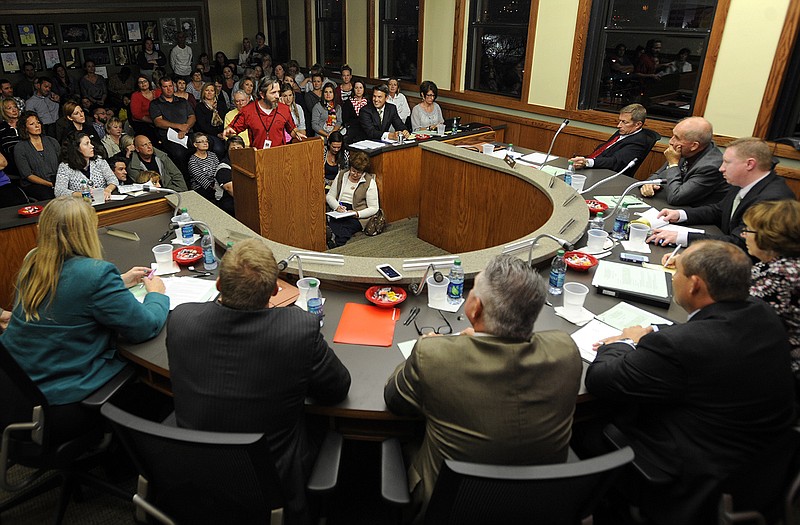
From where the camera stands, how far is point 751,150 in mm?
3146

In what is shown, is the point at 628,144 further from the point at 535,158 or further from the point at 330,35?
the point at 330,35

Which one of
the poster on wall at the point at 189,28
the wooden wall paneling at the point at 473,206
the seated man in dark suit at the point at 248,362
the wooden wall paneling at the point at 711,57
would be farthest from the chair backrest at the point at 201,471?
the poster on wall at the point at 189,28

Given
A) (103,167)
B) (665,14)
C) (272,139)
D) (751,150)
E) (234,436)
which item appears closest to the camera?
(234,436)

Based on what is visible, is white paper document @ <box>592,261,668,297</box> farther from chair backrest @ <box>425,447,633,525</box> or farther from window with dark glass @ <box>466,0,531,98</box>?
window with dark glass @ <box>466,0,531,98</box>

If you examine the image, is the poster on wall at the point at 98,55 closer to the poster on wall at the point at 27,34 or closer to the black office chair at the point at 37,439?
the poster on wall at the point at 27,34

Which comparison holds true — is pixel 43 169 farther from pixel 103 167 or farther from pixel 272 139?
pixel 272 139

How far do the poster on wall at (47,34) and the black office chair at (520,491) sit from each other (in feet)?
36.7

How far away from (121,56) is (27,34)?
1.56 m

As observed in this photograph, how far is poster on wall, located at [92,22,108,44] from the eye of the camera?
10016 mm

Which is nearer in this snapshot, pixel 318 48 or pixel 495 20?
pixel 495 20

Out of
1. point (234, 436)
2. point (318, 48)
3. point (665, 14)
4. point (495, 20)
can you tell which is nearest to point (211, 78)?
point (318, 48)

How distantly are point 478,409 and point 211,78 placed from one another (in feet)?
32.3

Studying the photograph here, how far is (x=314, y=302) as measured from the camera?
7.73 ft

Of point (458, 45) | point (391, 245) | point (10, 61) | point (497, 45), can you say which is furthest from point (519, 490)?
point (10, 61)
